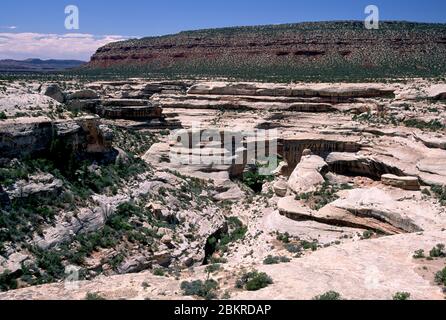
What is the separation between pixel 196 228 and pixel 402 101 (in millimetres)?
25598

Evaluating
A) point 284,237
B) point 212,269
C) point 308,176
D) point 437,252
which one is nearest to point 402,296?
point 437,252

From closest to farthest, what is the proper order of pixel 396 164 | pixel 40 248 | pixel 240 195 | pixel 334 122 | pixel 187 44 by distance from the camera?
1. pixel 40 248
2. pixel 396 164
3. pixel 240 195
4. pixel 334 122
5. pixel 187 44

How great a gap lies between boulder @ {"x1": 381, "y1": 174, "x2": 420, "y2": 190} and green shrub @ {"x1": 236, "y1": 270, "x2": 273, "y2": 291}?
1366cm

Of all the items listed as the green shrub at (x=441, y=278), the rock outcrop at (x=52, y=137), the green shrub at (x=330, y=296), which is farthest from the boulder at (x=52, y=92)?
the green shrub at (x=441, y=278)

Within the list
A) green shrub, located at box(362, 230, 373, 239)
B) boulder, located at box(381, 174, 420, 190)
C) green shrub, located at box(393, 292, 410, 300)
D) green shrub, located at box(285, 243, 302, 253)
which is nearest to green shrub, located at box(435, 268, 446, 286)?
green shrub, located at box(393, 292, 410, 300)

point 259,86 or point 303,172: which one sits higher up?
point 259,86

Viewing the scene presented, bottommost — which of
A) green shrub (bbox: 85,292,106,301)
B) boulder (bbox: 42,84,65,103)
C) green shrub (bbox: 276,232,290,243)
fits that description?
green shrub (bbox: 276,232,290,243)

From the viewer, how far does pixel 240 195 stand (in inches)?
1144

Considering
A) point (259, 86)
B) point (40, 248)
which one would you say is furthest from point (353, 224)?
point (259, 86)

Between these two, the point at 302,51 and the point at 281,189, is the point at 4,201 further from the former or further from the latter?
the point at 302,51

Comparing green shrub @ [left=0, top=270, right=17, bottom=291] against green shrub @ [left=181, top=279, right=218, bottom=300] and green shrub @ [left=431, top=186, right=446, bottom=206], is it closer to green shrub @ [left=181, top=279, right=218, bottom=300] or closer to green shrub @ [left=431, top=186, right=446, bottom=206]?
green shrub @ [left=181, top=279, right=218, bottom=300]

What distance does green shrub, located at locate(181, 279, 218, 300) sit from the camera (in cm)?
1077

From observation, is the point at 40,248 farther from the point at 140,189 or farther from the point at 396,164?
the point at 396,164

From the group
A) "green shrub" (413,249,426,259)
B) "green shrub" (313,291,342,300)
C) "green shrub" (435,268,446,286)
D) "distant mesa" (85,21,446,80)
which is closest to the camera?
"green shrub" (313,291,342,300)
